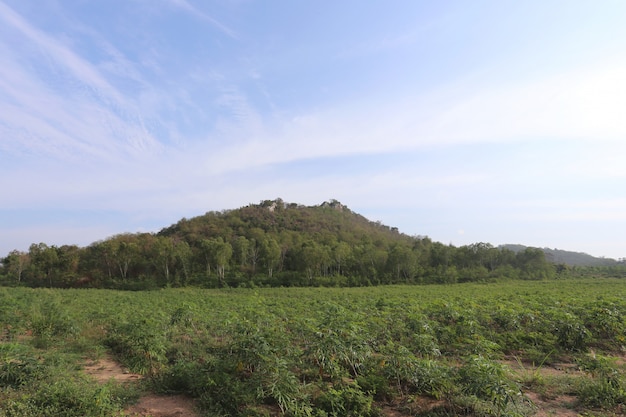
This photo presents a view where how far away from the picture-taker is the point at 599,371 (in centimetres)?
639

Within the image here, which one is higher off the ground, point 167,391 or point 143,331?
point 143,331

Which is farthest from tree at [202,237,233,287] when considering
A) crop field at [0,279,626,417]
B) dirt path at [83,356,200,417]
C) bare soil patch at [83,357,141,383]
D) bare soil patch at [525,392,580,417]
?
bare soil patch at [525,392,580,417]

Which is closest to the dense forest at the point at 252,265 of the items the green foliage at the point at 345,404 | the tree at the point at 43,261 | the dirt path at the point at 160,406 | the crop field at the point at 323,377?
the tree at the point at 43,261

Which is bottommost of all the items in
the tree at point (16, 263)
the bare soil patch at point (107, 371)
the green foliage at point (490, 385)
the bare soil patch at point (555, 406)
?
the bare soil patch at point (555, 406)

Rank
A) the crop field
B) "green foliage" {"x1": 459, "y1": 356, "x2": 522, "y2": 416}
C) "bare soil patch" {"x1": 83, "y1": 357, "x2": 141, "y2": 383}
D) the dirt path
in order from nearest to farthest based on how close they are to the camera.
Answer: "green foliage" {"x1": 459, "y1": 356, "x2": 522, "y2": 416}, the crop field, the dirt path, "bare soil patch" {"x1": 83, "y1": 357, "x2": 141, "y2": 383}

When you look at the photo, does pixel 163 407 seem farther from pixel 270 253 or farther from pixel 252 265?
pixel 252 265

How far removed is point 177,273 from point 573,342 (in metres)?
54.2

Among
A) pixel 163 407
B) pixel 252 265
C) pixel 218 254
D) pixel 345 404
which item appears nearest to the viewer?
pixel 345 404

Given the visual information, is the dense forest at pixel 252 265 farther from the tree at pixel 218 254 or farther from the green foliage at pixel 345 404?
the green foliage at pixel 345 404

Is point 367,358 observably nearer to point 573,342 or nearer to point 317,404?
point 317,404

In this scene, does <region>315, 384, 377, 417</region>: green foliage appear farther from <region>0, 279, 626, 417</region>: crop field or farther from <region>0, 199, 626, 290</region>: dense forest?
<region>0, 199, 626, 290</region>: dense forest

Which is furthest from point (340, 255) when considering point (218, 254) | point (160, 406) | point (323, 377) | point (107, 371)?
point (160, 406)

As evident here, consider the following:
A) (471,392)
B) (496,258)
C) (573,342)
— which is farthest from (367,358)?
(496,258)

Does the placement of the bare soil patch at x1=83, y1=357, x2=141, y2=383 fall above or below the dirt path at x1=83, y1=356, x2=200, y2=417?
below
